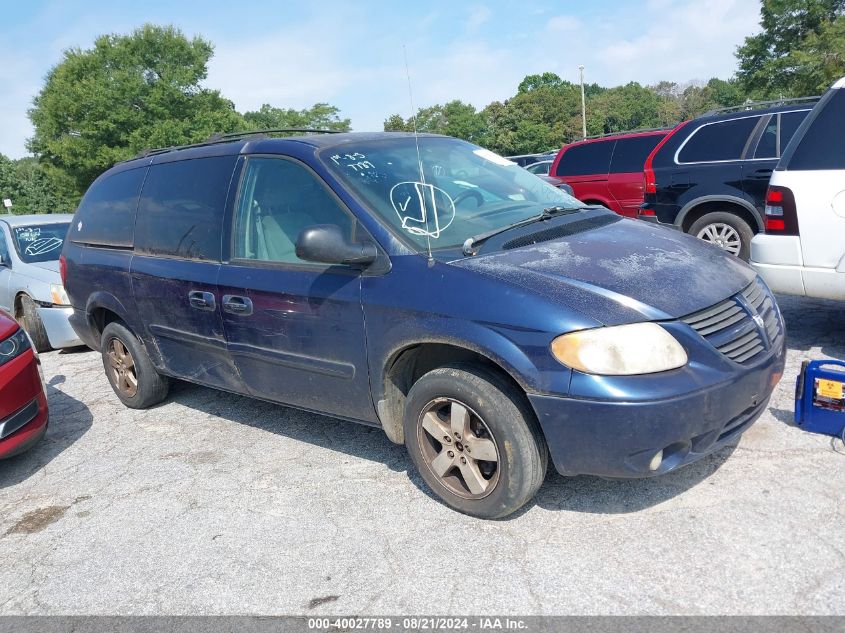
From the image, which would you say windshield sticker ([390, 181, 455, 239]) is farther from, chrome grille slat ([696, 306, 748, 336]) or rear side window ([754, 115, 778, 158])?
rear side window ([754, 115, 778, 158])

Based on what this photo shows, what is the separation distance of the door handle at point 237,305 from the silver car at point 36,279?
3.82 m

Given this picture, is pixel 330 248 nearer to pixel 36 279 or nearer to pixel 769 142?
pixel 36 279

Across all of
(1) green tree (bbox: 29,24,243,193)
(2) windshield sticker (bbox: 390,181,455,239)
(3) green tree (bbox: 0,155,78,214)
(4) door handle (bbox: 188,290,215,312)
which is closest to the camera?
(2) windshield sticker (bbox: 390,181,455,239)

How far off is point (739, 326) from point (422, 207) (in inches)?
61.3

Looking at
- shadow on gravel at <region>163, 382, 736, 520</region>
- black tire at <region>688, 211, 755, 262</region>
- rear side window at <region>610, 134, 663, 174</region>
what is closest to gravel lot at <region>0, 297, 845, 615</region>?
shadow on gravel at <region>163, 382, 736, 520</region>

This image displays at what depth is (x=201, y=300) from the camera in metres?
4.04

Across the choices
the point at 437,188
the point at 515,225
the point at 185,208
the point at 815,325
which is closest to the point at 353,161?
the point at 437,188

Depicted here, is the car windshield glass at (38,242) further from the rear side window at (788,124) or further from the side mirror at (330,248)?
the rear side window at (788,124)

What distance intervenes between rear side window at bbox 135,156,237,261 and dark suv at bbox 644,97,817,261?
5.30 metres

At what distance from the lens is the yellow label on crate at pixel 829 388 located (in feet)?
11.3

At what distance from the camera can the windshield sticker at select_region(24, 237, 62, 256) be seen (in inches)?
300

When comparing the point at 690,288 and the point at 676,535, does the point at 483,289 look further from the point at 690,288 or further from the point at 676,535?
the point at 676,535

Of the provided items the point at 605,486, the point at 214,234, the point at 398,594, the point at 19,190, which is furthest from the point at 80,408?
the point at 19,190

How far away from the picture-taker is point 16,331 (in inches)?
174
